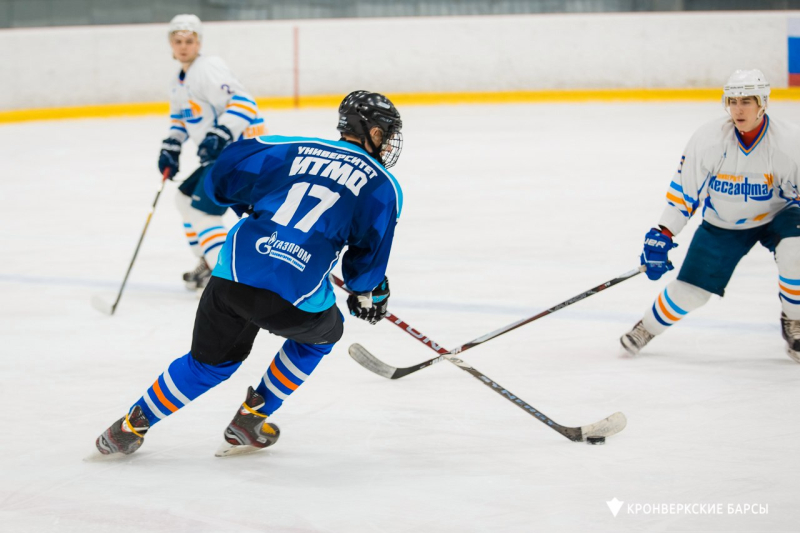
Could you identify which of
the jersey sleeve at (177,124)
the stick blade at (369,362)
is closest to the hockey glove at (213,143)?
the jersey sleeve at (177,124)

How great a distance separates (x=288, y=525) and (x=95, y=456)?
0.61m

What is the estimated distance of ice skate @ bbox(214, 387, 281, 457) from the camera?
2.39 metres

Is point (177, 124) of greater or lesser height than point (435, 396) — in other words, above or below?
above

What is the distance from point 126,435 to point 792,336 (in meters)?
2.02

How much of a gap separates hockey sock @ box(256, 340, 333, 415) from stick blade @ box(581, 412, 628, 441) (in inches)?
26.5

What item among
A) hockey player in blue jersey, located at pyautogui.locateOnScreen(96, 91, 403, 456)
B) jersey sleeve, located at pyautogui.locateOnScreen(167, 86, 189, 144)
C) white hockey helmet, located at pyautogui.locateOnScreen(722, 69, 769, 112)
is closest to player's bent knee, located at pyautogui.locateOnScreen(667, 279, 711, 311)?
white hockey helmet, located at pyautogui.locateOnScreen(722, 69, 769, 112)

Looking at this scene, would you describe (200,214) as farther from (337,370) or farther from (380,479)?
(380,479)

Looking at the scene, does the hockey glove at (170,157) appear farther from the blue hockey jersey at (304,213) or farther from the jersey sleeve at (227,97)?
the blue hockey jersey at (304,213)

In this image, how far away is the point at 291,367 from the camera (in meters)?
2.37

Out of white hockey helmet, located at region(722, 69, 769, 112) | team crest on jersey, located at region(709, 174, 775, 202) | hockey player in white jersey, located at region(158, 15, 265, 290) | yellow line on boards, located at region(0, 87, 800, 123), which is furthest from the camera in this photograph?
yellow line on boards, located at region(0, 87, 800, 123)

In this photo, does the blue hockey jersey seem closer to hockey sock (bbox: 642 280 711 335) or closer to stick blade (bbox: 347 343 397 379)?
stick blade (bbox: 347 343 397 379)

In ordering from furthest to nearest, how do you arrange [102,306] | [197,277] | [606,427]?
1. [197,277]
2. [102,306]
3. [606,427]

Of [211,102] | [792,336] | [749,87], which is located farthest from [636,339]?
[211,102]

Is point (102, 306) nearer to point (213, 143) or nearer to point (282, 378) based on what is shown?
point (213, 143)
